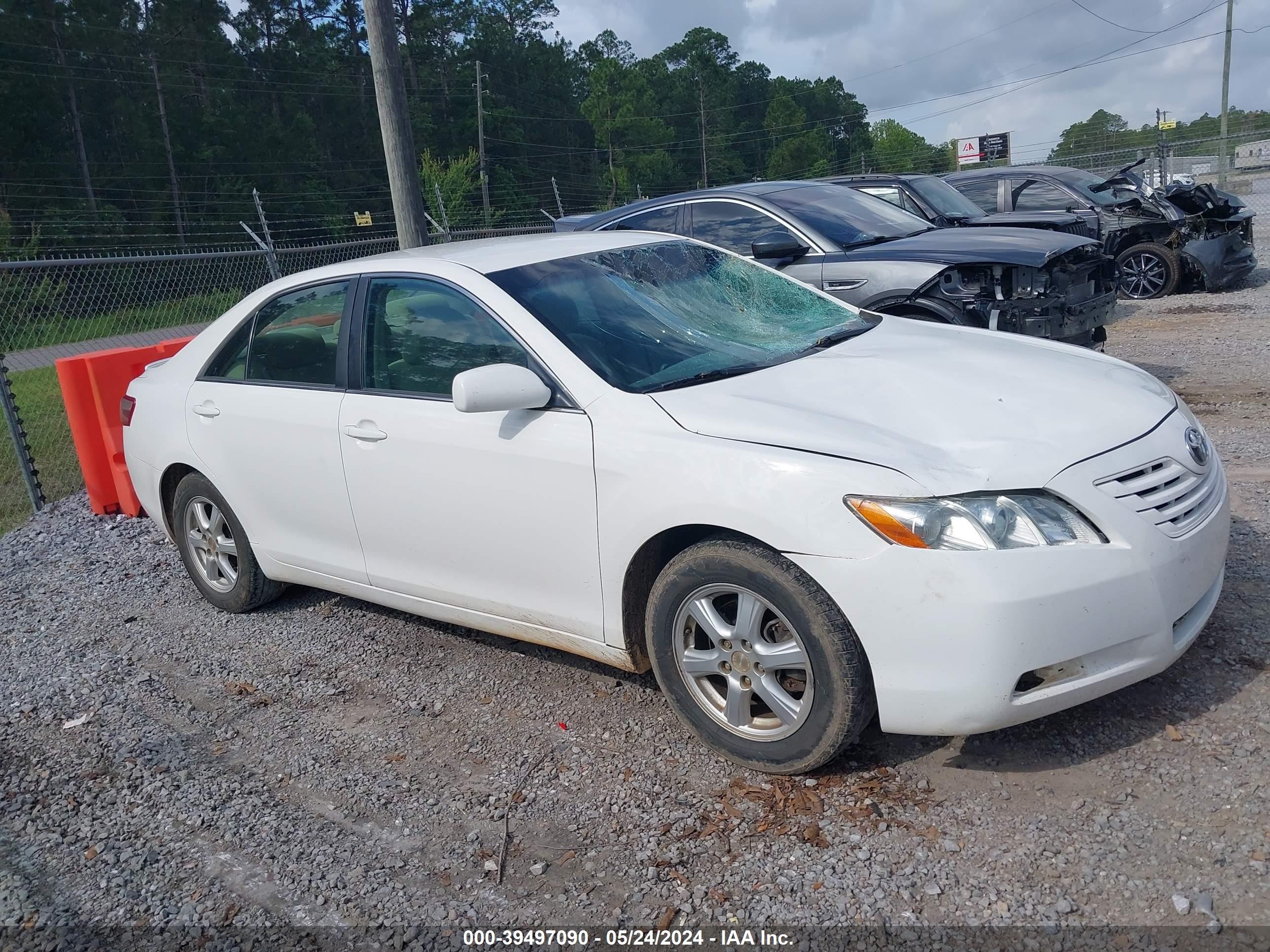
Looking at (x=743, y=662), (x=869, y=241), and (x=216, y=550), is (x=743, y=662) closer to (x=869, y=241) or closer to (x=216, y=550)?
(x=216, y=550)

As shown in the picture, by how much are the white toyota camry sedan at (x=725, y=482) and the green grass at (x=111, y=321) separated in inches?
401

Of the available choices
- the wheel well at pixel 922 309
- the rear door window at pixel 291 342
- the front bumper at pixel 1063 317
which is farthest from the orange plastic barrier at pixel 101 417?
the front bumper at pixel 1063 317

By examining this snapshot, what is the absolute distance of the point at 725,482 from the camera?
3.12 metres

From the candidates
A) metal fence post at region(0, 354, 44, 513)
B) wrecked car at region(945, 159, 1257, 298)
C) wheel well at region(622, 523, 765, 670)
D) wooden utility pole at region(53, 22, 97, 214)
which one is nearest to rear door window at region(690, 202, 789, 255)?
wheel well at region(622, 523, 765, 670)

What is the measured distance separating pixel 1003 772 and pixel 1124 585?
695 mm

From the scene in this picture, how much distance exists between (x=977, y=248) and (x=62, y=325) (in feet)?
40.8

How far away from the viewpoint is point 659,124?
68.3m

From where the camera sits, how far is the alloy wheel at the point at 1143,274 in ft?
41.5

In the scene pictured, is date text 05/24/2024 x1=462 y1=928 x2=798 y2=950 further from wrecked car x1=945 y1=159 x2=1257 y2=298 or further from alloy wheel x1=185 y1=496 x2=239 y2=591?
wrecked car x1=945 y1=159 x2=1257 y2=298

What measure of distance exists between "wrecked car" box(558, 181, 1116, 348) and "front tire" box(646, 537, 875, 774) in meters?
3.81

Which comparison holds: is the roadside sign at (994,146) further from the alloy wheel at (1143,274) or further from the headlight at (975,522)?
the headlight at (975,522)

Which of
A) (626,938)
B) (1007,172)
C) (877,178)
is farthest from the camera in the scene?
(1007,172)

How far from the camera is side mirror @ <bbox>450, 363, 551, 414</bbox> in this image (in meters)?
3.46

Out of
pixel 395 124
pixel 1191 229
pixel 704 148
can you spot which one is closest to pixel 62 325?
pixel 395 124
